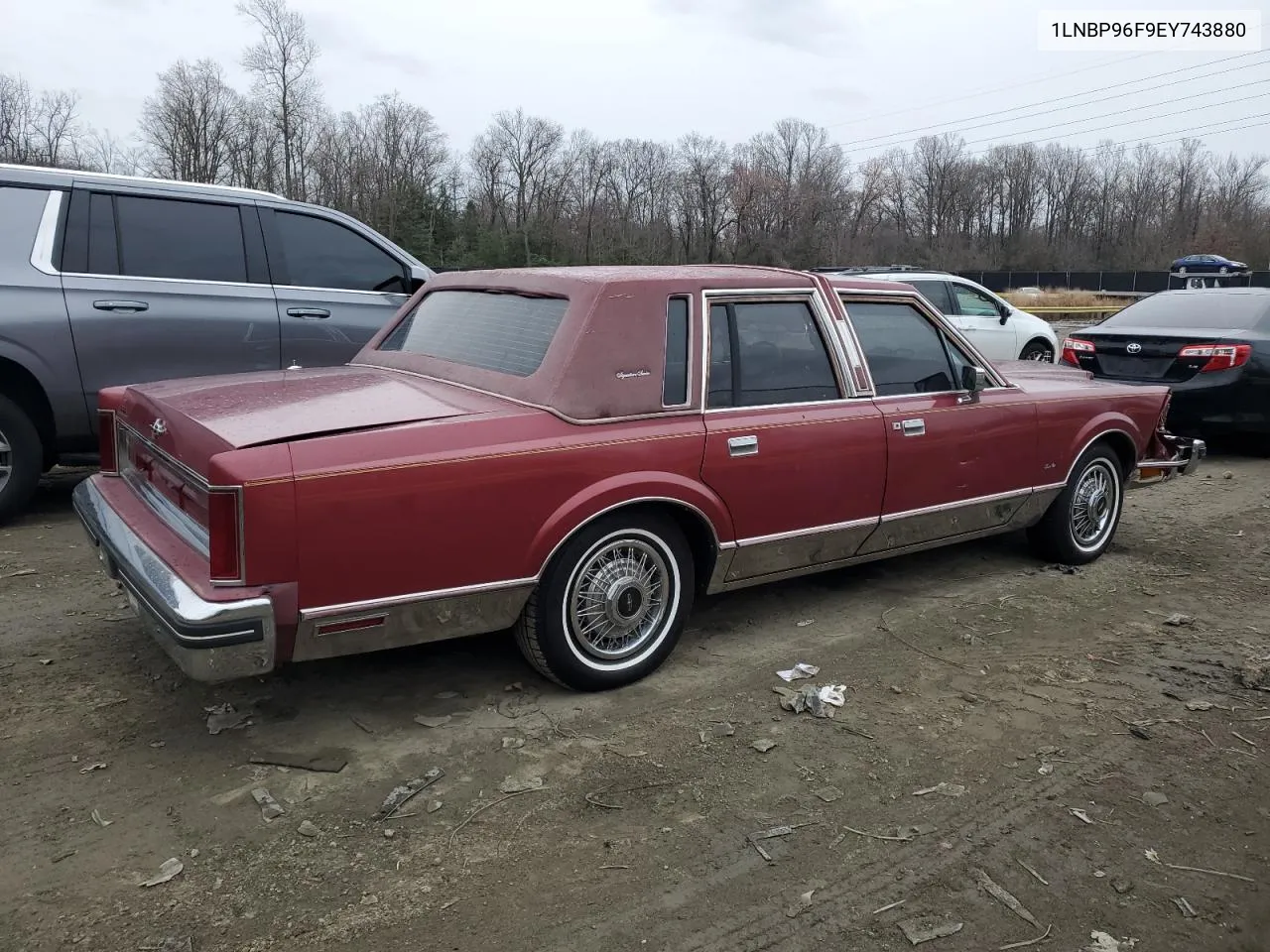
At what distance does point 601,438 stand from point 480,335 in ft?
3.01

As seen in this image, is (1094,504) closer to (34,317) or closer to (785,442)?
(785,442)

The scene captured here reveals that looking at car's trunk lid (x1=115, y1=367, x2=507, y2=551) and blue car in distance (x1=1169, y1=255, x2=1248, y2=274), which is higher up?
blue car in distance (x1=1169, y1=255, x2=1248, y2=274)

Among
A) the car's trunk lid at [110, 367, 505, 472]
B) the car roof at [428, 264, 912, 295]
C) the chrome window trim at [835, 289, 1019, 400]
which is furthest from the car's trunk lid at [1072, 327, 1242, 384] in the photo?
the car's trunk lid at [110, 367, 505, 472]

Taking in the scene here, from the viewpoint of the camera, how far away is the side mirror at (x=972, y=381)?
5004mm

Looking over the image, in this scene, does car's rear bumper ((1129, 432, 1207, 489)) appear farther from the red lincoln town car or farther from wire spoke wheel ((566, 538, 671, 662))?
wire spoke wheel ((566, 538, 671, 662))

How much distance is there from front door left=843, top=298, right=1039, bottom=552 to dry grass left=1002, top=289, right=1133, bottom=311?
1310 inches

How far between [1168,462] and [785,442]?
10.7 ft

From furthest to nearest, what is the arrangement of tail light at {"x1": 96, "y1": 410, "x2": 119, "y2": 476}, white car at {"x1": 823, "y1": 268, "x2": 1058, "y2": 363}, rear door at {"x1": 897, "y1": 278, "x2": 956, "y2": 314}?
white car at {"x1": 823, "y1": 268, "x2": 1058, "y2": 363} → rear door at {"x1": 897, "y1": 278, "x2": 956, "y2": 314} → tail light at {"x1": 96, "y1": 410, "x2": 119, "y2": 476}

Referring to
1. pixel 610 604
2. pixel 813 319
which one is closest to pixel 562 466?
pixel 610 604

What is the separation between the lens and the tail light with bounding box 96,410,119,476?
435 centimetres

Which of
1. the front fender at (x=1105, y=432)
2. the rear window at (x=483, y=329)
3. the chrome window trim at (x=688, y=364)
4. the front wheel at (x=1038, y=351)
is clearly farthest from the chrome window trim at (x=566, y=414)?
the front wheel at (x=1038, y=351)

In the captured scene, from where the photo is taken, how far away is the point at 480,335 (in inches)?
170

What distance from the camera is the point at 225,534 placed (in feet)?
10.0

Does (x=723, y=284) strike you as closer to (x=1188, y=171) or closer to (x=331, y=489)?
(x=331, y=489)
